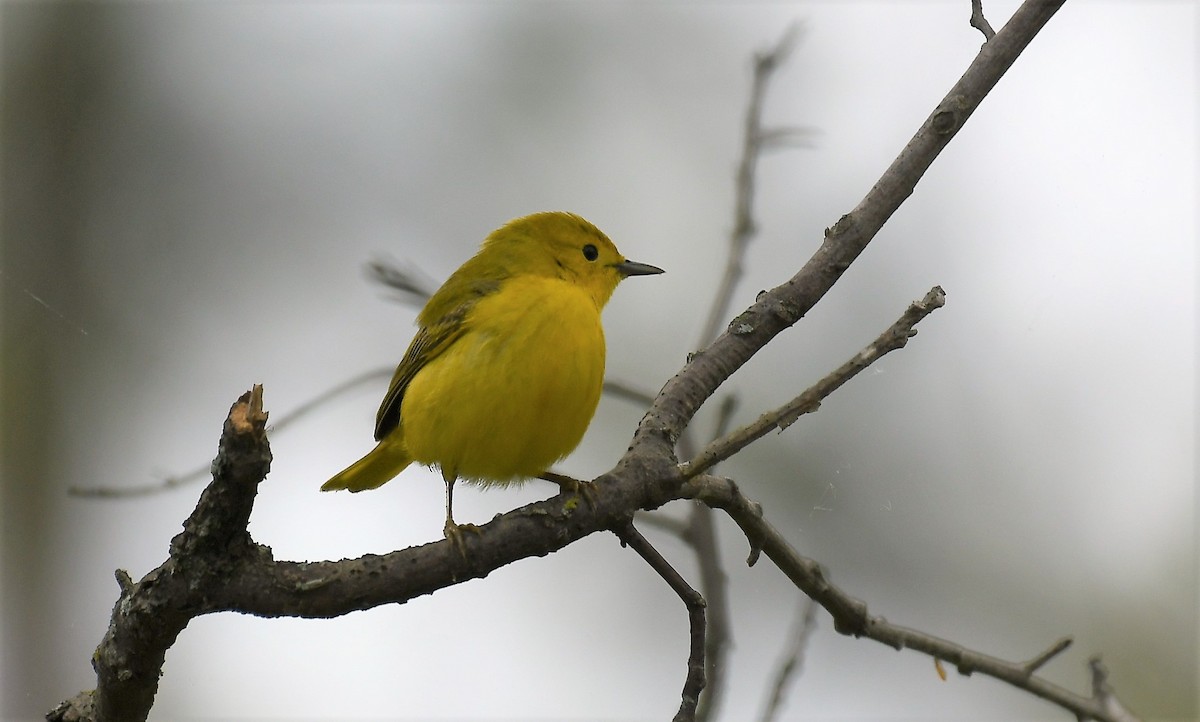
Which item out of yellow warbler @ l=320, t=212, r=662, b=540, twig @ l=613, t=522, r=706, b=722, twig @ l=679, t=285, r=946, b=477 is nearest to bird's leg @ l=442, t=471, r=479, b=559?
yellow warbler @ l=320, t=212, r=662, b=540

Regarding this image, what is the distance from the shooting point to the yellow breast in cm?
342

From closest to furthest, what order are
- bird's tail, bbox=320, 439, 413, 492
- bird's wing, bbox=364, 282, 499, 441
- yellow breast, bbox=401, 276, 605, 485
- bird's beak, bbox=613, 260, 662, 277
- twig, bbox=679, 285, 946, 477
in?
twig, bbox=679, 285, 946, 477, yellow breast, bbox=401, 276, 605, 485, bird's wing, bbox=364, 282, 499, 441, bird's tail, bbox=320, 439, 413, 492, bird's beak, bbox=613, 260, 662, 277

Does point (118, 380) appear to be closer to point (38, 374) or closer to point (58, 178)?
point (38, 374)

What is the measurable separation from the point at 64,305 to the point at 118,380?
54 cm

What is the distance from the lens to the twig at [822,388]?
2.39 m

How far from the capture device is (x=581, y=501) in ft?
8.54

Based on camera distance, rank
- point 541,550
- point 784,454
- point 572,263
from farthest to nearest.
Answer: point 784,454 → point 572,263 → point 541,550

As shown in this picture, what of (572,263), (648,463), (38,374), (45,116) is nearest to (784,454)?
(572,263)

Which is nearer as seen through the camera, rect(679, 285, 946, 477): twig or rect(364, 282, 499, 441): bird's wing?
rect(679, 285, 946, 477): twig

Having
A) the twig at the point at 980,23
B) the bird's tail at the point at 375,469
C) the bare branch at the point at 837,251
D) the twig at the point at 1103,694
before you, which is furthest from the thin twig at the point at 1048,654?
the bird's tail at the point at 375,469

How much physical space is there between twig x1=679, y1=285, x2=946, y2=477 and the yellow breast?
40.4 inches

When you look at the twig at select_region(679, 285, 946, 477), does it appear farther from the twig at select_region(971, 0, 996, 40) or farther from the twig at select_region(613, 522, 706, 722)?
the twig at select_region(971, 0, 996, 40)

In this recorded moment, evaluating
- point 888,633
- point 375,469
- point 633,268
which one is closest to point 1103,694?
point 888,633

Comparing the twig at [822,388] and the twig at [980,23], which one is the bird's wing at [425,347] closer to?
the twig at [822,388]
